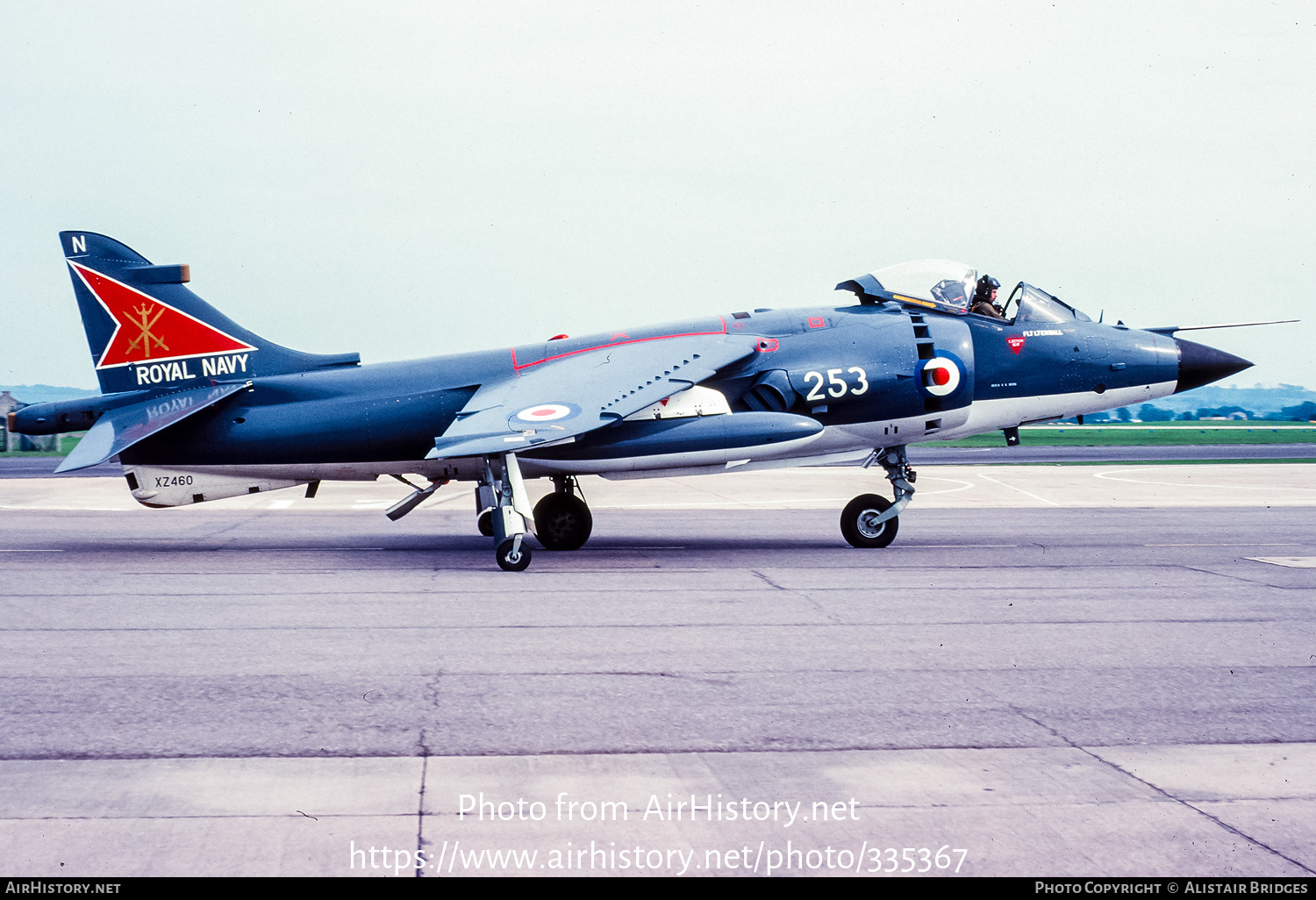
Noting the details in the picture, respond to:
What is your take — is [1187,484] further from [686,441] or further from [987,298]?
[686,441]

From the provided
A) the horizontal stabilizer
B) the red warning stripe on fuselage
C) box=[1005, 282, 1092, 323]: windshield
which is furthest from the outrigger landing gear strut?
box=[1005, 282, 1092, 323]: windshield

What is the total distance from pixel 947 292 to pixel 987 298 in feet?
2.26

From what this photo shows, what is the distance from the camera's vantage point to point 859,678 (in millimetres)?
7957

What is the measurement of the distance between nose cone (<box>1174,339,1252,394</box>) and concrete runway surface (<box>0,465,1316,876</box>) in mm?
2575

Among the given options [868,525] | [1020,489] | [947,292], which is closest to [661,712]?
[868,525]

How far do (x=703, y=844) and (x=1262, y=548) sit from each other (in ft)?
44.5

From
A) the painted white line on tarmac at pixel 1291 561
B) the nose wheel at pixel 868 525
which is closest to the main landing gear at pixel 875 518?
the nose wheel at pixel 868 525

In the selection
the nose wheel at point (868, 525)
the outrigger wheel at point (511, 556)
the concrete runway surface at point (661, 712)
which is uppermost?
the concrete runway surface at point (661, 712)

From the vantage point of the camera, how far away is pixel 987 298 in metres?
16.6

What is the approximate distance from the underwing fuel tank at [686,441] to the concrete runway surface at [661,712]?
4.26ft

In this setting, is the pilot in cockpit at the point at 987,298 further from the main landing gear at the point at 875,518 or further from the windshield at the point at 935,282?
the main landing gear at the point at 875,518

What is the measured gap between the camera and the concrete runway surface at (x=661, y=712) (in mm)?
4781
